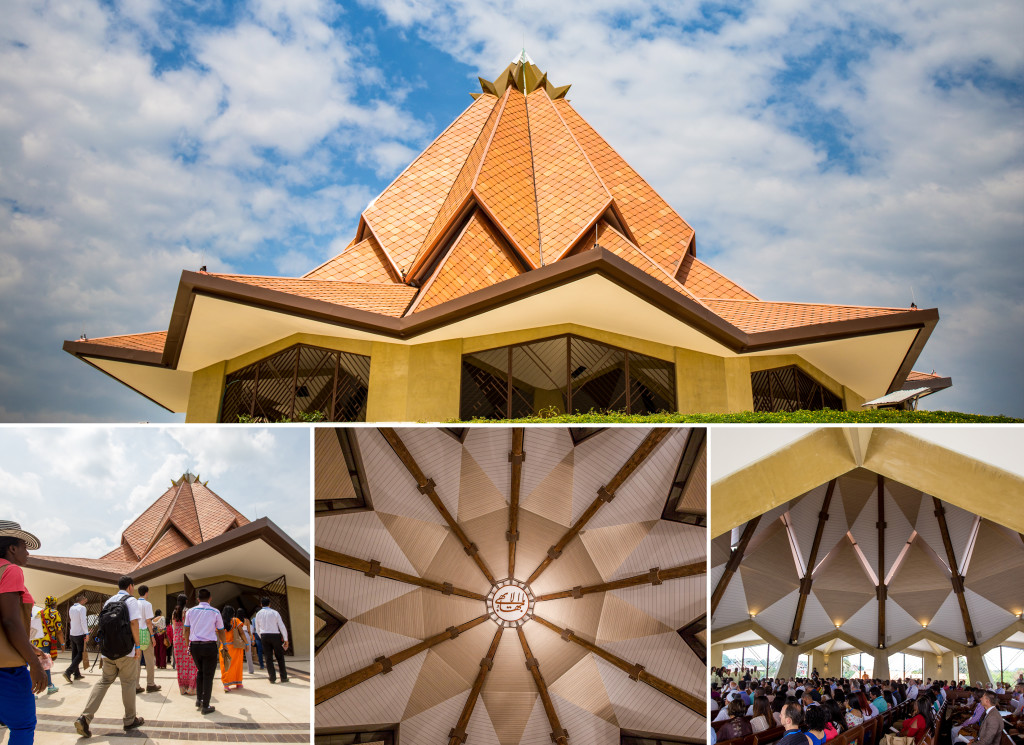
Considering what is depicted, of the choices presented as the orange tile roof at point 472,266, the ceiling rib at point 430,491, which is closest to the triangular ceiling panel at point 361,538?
the ceiling rib at point 430,491

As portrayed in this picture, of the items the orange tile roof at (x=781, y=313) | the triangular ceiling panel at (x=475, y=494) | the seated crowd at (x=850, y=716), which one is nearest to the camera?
the seated crowd at (x=850, y=716)

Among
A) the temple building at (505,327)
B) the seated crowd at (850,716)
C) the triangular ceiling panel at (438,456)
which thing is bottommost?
the seated crowd at (850,716)

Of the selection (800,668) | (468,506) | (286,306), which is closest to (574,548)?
(468,506)

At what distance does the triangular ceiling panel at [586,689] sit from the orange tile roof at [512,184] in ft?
32.2

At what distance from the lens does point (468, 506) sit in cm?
952

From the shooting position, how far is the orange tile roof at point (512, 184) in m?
18.5

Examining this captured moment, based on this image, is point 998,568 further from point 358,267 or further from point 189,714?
point 189,714

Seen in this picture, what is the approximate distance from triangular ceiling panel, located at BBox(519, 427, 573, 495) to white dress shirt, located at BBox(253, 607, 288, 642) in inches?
139

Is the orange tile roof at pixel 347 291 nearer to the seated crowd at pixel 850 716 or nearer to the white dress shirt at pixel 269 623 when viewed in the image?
the white dress shirt at pixel 269 623

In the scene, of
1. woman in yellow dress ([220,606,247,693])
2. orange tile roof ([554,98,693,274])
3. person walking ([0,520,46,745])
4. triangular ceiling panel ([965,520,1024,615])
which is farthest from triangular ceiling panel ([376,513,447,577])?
triangular ceiling panel ([965,520,1024,615])

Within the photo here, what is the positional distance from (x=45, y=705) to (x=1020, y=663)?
154 ft

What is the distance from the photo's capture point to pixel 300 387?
1645 cm

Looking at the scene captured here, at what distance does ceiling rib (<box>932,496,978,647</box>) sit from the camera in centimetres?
2429

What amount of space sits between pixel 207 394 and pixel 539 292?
9.49m
